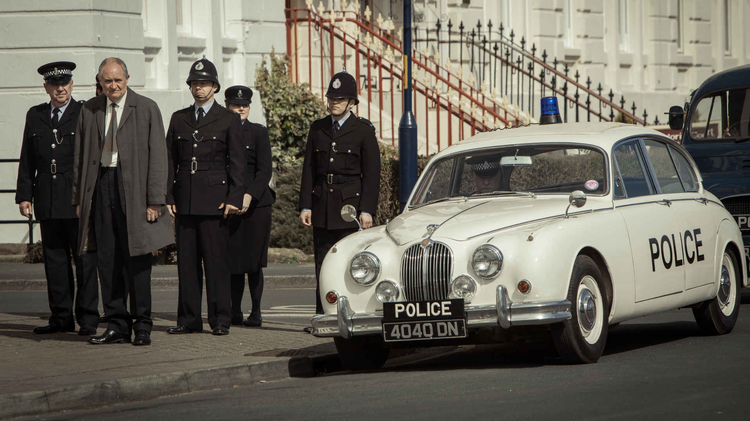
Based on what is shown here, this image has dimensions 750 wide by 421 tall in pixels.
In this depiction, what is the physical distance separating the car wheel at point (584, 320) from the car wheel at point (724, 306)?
1781mm

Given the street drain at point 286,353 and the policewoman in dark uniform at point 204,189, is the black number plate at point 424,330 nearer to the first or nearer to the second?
the street drain at point 286,353

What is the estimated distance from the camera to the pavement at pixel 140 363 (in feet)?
24.0

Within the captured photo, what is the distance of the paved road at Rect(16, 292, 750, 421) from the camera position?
21.6ft

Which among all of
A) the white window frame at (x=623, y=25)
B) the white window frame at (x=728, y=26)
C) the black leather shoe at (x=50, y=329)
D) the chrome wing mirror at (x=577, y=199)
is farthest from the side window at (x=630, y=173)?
the white window frame at (x=728, y=26)

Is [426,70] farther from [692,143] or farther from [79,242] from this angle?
[79,242]

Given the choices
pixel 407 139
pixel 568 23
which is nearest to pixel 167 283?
pixel 407 139

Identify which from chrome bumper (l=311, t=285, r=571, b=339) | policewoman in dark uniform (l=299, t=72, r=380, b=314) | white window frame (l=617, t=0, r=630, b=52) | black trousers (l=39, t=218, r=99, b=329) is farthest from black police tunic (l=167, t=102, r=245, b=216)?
white window frame (l=617, t=0, r=630, b=52)

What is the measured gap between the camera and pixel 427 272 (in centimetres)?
808

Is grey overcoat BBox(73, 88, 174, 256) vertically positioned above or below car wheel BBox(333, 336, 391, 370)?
above

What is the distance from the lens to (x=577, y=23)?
28531 millimetres

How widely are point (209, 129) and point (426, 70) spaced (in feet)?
33.7

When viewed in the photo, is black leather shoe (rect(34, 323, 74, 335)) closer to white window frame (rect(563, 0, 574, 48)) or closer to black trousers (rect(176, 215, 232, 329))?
black trousers (rect(176, 215, 232, 329))

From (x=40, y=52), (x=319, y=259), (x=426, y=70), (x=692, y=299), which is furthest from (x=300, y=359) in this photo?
(x=426, y=70)

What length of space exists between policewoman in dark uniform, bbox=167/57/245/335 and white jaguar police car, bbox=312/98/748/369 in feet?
5.14
